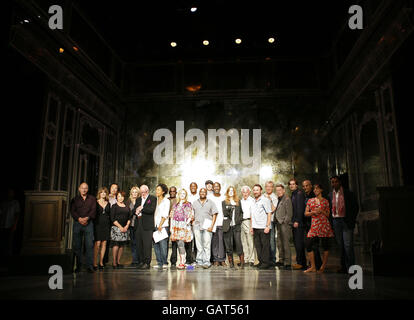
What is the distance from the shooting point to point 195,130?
10.7 meters

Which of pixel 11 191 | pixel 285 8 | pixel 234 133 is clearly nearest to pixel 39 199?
pixel 11 191

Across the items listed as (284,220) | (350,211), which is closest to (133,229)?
(284,220)

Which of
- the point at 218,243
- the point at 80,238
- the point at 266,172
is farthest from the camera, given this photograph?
the point at 266,172

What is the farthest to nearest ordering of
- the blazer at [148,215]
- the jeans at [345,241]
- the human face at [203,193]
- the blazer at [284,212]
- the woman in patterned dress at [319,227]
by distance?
the human face at [203,193], the blazer at [284,212], the blazer at [148,215], the woman in patterned dress at [319,227], the jeans at [345,241]

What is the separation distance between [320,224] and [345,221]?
1.17ft

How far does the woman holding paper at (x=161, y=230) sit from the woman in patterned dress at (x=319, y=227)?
2.37 m

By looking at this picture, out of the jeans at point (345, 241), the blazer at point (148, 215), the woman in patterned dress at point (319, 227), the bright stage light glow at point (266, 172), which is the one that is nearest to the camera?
the jeans at point (345, 241)

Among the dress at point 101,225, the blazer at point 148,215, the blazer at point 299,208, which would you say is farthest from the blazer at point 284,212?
the dress at point 101,225

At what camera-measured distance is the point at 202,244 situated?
5793 millimetres

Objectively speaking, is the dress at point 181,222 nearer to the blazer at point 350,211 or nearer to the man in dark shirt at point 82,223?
the man in dark shirt at point 82,223

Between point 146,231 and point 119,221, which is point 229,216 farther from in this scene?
point 119,221

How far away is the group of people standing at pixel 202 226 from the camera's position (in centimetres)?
525

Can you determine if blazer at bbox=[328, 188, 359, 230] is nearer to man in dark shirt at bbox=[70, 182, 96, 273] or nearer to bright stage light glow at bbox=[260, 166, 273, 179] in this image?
man in dark shirt at bbox=[70, 182, 96, 273]

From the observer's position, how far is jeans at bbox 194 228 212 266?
5708mm
